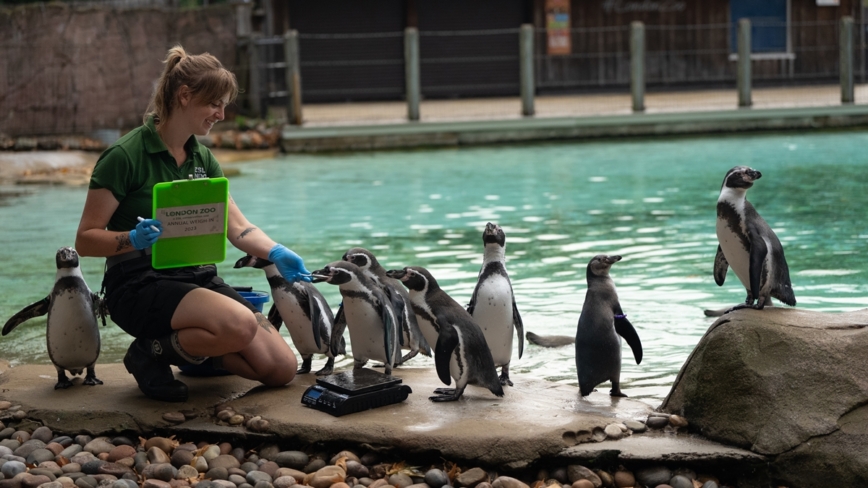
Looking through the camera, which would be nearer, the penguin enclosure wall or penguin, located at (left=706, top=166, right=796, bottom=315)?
penguin, located at (left=706, top=166, right=796, bottom=315)

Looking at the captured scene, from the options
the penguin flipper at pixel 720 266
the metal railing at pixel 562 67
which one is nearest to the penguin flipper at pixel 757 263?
the penguin flipper at pixel 720 266

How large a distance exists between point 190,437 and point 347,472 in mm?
665

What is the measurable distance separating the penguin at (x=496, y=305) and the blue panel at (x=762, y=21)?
660 inches

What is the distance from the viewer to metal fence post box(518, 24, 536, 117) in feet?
50.2

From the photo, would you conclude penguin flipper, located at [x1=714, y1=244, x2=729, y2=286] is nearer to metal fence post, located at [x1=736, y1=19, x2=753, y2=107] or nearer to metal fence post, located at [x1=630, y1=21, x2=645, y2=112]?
metal fence post, located at [x1=630, y1=21, x2=645, y2=112]

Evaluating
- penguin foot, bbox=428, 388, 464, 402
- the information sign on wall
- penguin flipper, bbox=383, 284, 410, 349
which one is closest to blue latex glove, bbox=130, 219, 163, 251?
penguin flipper, bbox=383, 284, 410, 349

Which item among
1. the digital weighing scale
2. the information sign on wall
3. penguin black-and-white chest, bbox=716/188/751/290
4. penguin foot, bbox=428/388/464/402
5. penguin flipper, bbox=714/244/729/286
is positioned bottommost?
penguin foot, bbox=428/388/464/402

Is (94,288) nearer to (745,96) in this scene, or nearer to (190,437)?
(190,437)

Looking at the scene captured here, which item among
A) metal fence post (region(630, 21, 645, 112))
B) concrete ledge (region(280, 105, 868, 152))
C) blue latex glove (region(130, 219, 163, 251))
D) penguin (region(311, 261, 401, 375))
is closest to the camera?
blue latex glove (region(130, 219, 163, 251))

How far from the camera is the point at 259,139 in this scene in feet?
49.3

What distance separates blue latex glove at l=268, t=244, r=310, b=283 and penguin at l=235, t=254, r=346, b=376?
28 centimetres

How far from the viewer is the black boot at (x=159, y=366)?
151 inches

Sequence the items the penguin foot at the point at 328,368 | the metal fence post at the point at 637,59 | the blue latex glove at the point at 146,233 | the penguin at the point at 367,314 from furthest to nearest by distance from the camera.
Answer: the metal fence post at the point at 637,59, the penguin foot at the point at 328,368, the penguin at the point at 367,314, the blue latex glove at the point at 146,233

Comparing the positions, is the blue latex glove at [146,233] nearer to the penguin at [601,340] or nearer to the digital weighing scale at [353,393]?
the digital weighing scale at [353,393]
